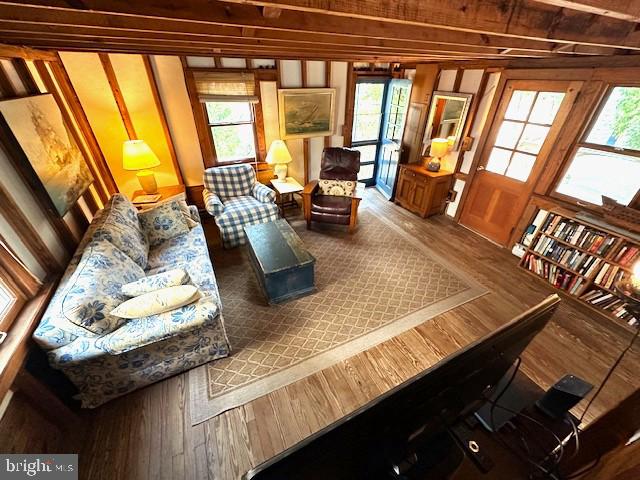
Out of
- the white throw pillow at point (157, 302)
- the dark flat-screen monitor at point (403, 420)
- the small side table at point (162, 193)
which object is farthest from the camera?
the small side table at point (162, 193)

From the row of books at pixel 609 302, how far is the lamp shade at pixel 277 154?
364cm

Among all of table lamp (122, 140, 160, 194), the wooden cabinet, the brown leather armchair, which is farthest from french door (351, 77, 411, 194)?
table lamp (122, 140, 160, 194)

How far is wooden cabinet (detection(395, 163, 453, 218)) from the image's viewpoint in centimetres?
373

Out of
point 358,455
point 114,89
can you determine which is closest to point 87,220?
point 114,89

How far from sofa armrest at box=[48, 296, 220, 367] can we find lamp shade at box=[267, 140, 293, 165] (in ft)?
7.74

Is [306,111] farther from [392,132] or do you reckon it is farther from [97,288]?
[97,288]

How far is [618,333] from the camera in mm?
2209

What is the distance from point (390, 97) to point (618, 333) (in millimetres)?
4143

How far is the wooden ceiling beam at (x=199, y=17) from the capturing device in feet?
3.23

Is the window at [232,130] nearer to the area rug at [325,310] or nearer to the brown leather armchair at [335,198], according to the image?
the brown leather armchair at [335,198]

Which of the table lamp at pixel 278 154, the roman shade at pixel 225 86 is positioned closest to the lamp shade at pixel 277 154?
the table lamp at pixel 278 154

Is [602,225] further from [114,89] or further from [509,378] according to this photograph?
[114,89]

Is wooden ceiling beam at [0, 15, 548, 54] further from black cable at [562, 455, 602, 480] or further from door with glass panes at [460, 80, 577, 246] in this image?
black cable at [562, 455, 602, 480]

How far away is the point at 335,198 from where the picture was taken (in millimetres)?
3652
